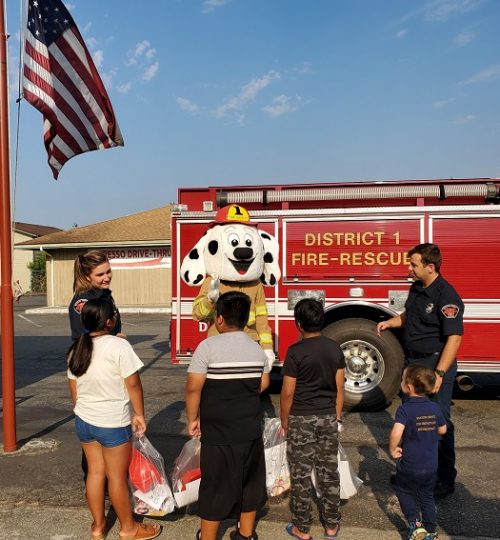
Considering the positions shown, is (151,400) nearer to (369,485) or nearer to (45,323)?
(369,485)

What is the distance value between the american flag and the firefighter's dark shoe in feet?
15.2

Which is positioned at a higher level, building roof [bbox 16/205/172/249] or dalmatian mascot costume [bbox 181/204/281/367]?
building roof [bbox 16/205/172/249]

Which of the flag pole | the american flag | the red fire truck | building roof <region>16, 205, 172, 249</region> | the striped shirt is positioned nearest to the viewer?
the striped shirt

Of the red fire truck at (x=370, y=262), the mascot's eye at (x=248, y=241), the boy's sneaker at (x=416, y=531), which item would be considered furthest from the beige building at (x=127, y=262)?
the boy's sneaker at (x=416, y=531)

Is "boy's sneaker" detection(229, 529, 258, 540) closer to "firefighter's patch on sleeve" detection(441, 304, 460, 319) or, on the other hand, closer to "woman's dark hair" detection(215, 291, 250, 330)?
"woman's dark hair" detection(215, 291, 250, 330)

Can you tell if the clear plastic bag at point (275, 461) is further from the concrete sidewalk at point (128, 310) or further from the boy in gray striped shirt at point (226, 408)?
the concrete sidewalk at point (128, 310)

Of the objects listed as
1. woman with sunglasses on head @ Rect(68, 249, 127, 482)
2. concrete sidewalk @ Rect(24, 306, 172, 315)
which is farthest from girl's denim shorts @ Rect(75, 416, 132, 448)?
concrete sidewalk @ Rect(24, 306, 172, 315)

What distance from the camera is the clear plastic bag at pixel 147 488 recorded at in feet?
10.3

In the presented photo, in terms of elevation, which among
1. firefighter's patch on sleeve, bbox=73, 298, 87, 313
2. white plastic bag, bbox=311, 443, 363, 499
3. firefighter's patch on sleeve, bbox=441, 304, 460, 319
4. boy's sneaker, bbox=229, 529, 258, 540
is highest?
firefighter's patch on sleeve, bbox=73, 298, 87, 313

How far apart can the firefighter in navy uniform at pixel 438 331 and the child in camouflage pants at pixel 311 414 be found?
884 millimetres

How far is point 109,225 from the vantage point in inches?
996

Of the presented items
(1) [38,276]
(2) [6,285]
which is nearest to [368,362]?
(2) [6,285]

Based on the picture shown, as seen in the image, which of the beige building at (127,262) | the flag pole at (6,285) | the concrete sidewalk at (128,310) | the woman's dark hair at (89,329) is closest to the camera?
the woman's dark hair at (89,329)

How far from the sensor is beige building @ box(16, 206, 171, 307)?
22.0 meters
